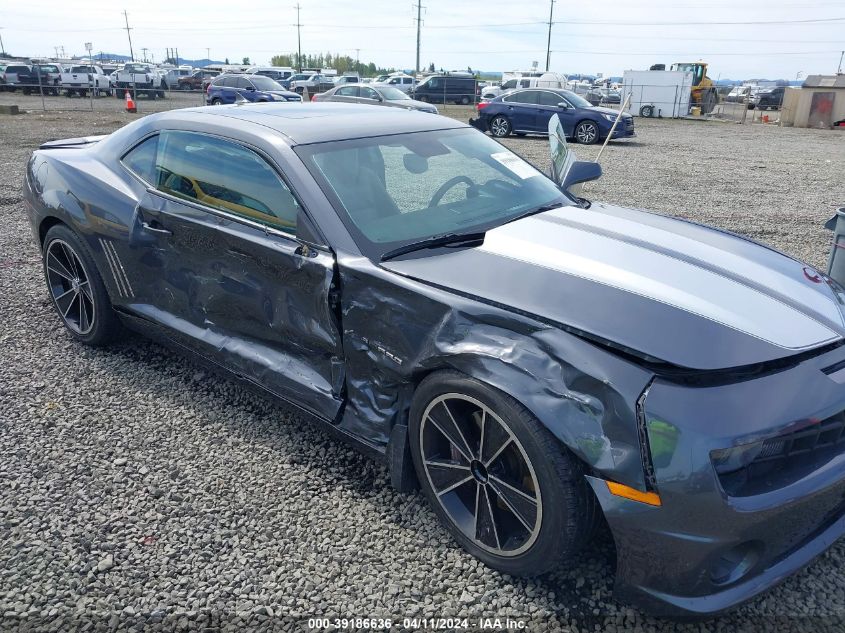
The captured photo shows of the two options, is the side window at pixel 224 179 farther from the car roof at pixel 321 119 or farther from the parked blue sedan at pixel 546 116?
the parked blue sedan at pixel 546 116

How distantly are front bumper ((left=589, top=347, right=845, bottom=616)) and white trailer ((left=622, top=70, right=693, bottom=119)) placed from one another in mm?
→ 28277

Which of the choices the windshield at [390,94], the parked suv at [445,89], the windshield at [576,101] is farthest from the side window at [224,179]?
the parked suv at [445,89]

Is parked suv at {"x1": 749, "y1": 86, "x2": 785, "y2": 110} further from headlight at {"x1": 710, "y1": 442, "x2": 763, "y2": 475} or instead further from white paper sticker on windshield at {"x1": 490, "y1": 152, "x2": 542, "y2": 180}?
headlight at {"x1": 710, "y1": 442, "x2": 763, "y2": 475}

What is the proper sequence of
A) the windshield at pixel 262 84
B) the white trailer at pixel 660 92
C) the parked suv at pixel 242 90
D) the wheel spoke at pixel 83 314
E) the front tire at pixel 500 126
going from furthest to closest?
the white trailer at pixel 660 92
the windshield at pixel 262 84
the parked suv at pixel 242 90
the front tire at pixel 500 126
the wheel spoke at pixel 83 314

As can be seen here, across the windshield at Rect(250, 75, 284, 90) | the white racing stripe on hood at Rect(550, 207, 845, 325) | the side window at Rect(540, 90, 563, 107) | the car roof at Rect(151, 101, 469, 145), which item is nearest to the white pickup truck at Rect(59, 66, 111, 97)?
the windshield at Rect(250, 75, 284, 90)

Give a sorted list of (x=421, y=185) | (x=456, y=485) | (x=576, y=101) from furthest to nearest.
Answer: (x=576, y=101) → (x=421, y=185) → (x=456, y=485)

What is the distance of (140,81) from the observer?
36062 mm

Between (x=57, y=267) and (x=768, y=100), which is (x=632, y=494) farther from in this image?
(x=768, y=100)

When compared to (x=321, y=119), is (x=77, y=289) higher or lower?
lower

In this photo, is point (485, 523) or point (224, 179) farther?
point (224, 179)

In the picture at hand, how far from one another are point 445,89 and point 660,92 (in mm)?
10013

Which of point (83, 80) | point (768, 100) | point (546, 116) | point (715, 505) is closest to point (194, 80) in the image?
point (83, 80)

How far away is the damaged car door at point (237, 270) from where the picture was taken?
9.04 ft

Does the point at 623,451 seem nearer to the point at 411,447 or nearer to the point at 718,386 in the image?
the point at 718,386
